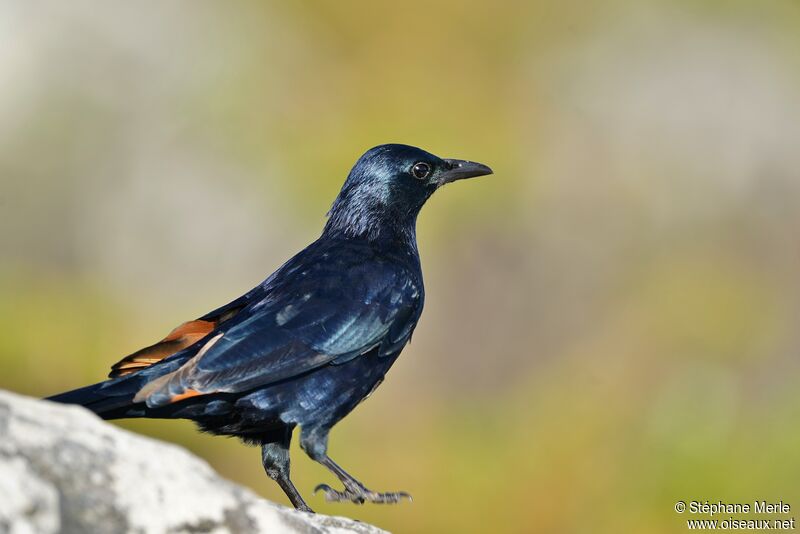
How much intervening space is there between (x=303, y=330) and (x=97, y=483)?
6.13ft

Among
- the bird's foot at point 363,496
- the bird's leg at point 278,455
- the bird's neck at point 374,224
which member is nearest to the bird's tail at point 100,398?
the bird's leg at point 278,455

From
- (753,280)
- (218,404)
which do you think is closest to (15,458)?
(218,404)

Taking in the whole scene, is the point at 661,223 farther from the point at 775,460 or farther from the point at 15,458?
the point at 15,458

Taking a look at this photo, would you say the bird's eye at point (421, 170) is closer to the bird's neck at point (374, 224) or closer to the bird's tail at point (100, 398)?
the bird's neck at point (374, 224)

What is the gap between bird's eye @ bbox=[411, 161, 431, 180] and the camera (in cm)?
588

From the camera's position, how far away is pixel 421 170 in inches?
232

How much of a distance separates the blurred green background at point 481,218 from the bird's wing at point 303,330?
2980 millimetres

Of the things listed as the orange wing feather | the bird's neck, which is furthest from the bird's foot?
the bird's neck

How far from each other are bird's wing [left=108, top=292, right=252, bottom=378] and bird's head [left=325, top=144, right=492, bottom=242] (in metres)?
0.89

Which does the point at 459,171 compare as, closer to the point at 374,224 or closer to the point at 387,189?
the point at 387,189

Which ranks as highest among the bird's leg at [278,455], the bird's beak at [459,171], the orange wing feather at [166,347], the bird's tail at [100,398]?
the bird's beak at [459,171]

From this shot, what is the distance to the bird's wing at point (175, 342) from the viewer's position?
182 inches

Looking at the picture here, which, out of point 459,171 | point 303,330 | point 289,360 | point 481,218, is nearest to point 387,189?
point 459,171

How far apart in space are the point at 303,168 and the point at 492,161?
5.98ft
